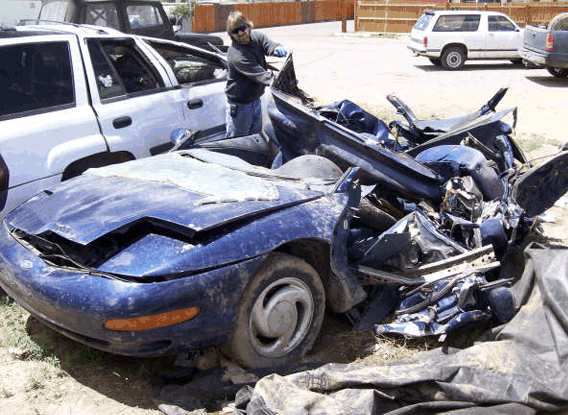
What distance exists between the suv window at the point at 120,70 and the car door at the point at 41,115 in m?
0.19

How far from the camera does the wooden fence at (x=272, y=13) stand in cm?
3045

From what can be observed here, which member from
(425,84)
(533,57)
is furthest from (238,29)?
(533,57)

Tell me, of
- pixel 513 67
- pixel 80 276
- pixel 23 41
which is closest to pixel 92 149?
pixel 23 41

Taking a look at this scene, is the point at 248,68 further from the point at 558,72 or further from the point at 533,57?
the point at 558,72

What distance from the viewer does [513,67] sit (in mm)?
17578

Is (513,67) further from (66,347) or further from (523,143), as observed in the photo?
(66,347)

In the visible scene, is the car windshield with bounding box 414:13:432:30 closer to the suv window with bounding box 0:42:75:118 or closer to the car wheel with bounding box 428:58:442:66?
the car wheel with bounding box 428:58:442:66

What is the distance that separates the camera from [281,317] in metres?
3.46

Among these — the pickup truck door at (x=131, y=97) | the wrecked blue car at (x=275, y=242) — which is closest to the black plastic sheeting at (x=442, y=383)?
the wrecked blue car at (x=275, y=242)

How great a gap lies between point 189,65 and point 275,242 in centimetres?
367

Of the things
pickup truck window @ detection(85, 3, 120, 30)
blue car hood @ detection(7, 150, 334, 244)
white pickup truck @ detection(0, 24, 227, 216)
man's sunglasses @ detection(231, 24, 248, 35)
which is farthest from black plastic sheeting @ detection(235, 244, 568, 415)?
pickup truck window @ detection(85, 3, 120, 30)

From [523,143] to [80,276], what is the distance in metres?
7.10

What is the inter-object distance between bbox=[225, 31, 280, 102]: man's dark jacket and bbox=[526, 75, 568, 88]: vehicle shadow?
10295 mm

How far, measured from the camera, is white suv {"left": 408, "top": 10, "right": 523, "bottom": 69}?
17156mm
